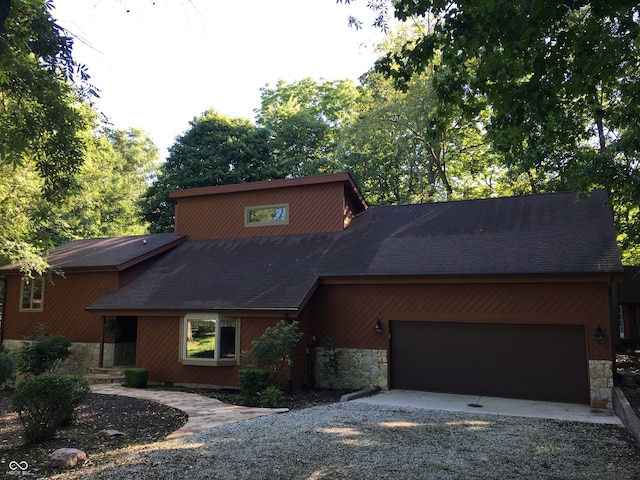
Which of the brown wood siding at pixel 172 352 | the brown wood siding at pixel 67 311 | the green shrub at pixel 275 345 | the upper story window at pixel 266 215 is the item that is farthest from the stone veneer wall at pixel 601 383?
the brown wood siding at pixel 67 311

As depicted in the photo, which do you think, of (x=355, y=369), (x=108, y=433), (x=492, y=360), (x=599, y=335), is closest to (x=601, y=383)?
(x=599, y=335)

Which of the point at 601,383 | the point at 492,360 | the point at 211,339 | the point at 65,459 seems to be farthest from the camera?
the point at 211,339

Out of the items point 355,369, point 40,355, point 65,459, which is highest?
point 40,355

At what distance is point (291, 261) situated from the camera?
13.9 m

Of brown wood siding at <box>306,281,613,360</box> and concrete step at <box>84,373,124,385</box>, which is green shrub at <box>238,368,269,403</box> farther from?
concrete step at <box>84,373,124,385</box>

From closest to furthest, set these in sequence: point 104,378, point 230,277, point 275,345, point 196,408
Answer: point 196,408 < point 275,345 < point 104,378 < point 230,277

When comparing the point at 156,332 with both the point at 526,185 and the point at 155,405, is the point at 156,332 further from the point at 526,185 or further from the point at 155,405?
the point at 526,185

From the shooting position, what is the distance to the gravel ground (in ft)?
17.0

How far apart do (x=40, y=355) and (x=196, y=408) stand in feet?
23.3

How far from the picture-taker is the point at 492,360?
11023 millimetres

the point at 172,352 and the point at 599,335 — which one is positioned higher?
the point at 599,335

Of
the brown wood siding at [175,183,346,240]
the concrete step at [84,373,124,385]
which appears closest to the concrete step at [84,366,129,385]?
the concrete step at [84,373,124,385]

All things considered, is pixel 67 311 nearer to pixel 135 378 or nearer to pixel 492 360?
pixel 135 378

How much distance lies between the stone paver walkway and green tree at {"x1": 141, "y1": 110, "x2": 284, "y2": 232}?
15.8 m
